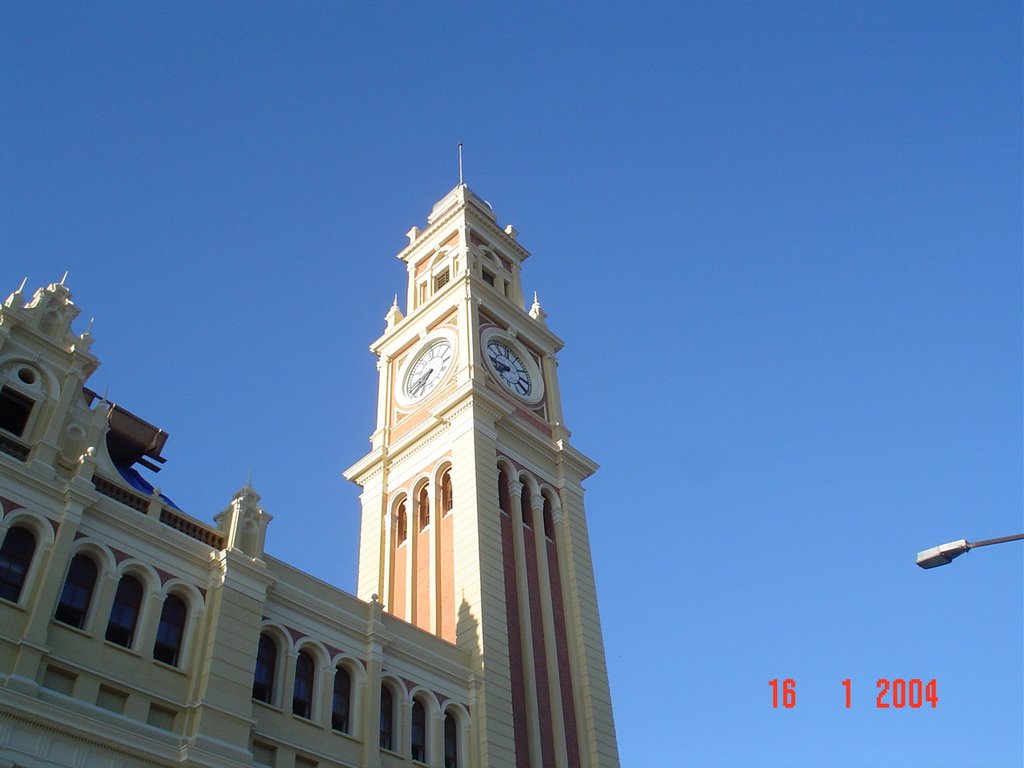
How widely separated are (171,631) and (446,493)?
54.2 feet

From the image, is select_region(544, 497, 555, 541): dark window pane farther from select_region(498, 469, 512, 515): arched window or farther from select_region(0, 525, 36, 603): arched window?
select_region(0, 525, 36, 603): arched window

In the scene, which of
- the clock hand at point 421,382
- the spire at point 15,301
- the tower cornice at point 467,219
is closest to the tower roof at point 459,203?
the tower cornice at point 467,219

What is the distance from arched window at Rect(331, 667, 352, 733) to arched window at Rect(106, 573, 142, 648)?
21.5 feet

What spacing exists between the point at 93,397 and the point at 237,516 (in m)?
6.82

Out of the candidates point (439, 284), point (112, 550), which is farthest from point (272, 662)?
point (439, 284)

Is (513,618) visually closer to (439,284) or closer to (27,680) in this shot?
(27,680)

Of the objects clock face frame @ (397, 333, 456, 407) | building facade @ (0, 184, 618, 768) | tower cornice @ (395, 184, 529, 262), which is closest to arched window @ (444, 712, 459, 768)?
building facade @ (0, 184, 618, 768)

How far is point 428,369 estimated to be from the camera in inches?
1879

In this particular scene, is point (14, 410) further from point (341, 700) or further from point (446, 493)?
point (446, 493)

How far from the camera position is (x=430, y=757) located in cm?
3109

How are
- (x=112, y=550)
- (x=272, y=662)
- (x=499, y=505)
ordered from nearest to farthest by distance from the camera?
(x=112, y=550), (x=272, y=662), (x=499, y=505)

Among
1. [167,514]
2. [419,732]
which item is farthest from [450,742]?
[167,514]

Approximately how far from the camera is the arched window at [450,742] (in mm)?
32000

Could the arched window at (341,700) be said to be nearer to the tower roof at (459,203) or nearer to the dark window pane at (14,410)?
the dark window pane at (14,410)
